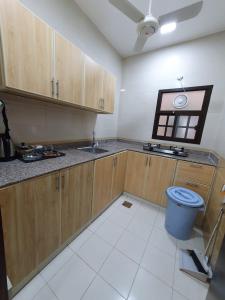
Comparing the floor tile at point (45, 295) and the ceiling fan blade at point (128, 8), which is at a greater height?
the ceiling fan blade at point (128, 8)

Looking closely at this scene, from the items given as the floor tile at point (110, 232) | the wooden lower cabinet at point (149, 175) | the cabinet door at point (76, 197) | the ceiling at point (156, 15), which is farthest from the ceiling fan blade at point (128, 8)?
the floor tile at point (110, 232)

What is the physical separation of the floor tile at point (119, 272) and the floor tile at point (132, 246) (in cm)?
6

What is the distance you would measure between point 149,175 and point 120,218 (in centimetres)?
82

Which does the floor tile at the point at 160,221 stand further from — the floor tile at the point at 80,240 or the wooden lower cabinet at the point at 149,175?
the floor tile at the point at 80,240

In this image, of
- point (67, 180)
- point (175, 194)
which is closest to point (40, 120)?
point (67, 180)

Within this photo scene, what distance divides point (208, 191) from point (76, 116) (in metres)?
2.18

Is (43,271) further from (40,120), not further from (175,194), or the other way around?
(175,194)

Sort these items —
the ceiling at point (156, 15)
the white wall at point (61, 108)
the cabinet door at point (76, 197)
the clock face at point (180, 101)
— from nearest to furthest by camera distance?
the cabinet door at point (76, 197), the white wall at point (61, 108), the ceiling at point (156, 15), the clock face at point (180, 101)

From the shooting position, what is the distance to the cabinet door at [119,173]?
2109mm

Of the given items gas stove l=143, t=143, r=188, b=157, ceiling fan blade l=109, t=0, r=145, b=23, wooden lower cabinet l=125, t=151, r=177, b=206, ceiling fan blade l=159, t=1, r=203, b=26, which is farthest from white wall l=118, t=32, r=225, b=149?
ceiling fan blade l=109, t=0, r=145, b=23

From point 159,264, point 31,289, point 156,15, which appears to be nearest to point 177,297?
point 159,264

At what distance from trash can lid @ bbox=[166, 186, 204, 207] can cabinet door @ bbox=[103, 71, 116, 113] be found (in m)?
1.56

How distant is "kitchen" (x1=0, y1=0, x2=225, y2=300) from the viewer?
3.37 feet

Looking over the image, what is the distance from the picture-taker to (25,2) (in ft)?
4.04
